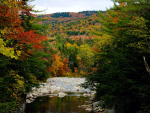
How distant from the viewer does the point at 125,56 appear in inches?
441

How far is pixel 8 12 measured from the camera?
10.4m

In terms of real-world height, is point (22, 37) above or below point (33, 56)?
above

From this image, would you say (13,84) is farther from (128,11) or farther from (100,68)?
(128,11)

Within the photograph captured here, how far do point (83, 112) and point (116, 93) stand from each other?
6079mm

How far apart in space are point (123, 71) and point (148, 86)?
74.5 inches

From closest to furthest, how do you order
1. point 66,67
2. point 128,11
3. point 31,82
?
point 128,11 → point 31,82 → point 66,67

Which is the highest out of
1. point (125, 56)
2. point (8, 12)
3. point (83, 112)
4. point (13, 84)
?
point (8, 12)

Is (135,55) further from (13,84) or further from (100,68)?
(13,84)

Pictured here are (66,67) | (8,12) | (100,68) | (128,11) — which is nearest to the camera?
(8,12)

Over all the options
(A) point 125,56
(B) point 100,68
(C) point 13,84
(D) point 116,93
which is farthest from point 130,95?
(C) point 13,84

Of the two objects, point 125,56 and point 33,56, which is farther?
point 33,56

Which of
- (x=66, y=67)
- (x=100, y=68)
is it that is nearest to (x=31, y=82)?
(x=100, y=68)

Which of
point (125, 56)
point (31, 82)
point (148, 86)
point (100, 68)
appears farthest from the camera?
point (100, 68)

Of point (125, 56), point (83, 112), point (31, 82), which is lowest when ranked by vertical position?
point (83, 112)
